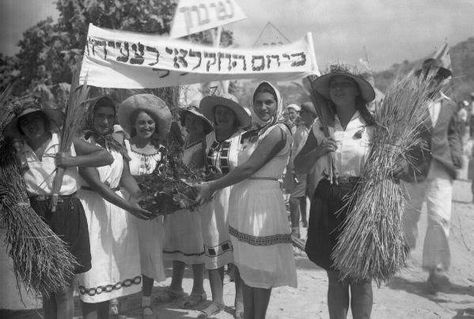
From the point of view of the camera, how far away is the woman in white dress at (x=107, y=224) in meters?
3.13

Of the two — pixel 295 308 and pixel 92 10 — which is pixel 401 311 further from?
pixel 92 10

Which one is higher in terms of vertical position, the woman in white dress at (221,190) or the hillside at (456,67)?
the hillside at (456,67)

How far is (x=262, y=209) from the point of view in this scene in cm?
318

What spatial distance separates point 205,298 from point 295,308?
0.80m

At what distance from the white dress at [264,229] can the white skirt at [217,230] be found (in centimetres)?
68

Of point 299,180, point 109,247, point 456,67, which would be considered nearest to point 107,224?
Answer: point 109,247

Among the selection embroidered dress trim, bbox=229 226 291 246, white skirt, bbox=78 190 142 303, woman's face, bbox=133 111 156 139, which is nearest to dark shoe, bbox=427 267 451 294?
embroidered dress trim, bbox=229 226 291 246

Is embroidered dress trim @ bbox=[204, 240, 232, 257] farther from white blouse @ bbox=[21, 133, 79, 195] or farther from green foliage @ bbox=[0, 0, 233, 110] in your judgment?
green foliage @ bbox=[0, 0, 233, 110]

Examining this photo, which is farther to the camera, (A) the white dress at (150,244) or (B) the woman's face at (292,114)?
(B) the woman's face at (292,114)

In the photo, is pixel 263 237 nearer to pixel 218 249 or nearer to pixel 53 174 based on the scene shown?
pixel 218 249

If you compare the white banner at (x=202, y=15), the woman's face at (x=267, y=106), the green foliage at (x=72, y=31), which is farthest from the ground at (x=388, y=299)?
the white banner at (x=202, y=15)

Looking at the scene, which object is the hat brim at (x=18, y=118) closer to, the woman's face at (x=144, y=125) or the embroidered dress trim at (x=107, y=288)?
the woman's face at (x=144, y=125)

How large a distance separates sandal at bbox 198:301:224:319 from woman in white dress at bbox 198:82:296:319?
28.1 inches

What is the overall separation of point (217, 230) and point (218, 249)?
0.15 metres
